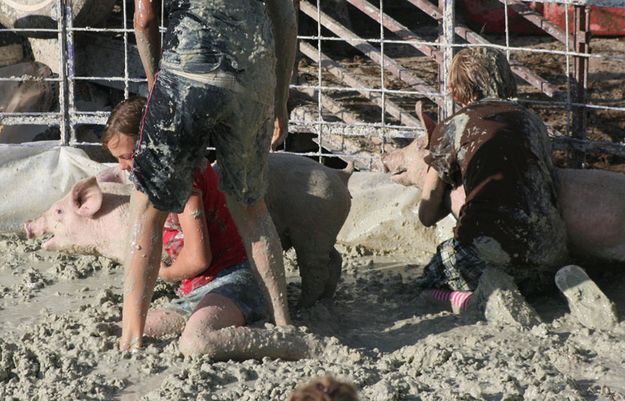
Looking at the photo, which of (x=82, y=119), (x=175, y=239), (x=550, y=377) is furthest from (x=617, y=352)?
(x=82, y=119)

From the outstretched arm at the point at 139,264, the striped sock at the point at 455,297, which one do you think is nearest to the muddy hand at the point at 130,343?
the outstretched arm at the point at 139,264

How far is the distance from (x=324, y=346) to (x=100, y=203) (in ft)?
5.12

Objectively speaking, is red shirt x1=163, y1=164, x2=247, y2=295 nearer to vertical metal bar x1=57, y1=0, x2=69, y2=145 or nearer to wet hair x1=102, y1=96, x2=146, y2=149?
wet hair x1=102, y1=96, x2=146, y2=149

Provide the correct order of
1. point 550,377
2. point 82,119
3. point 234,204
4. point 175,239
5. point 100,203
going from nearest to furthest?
1. point 550,377
2. point 234,204
3. point 175,239
4. point 100,203
5. point 82,119

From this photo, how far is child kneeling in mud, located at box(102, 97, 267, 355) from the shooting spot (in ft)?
15.2

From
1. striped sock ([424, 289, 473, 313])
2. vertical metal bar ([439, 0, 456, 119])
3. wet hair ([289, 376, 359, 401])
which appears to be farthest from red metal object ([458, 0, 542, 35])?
wet hair ([289, 376, 359, 401])

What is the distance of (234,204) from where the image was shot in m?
4.54

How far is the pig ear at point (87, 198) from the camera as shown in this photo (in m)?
5.57

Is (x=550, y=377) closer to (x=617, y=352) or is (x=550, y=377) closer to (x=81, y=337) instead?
(x=617, y=352)

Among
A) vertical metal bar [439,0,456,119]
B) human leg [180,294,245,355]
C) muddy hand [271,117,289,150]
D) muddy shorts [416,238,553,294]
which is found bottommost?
muddy shorts [416,238,553,294]

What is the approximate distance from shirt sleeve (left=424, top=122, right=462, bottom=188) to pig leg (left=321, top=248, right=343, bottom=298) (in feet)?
1.96

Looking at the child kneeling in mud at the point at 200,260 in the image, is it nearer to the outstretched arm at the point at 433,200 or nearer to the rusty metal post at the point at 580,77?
the outstretched arm at the point at 433,200

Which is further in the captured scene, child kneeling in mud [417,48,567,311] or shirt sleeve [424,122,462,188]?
shirt sleeve [424,122,462,188]

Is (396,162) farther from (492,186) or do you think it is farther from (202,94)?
(202,94)
